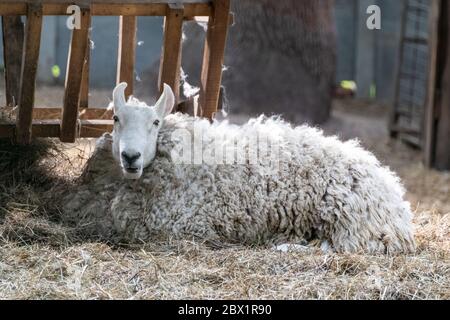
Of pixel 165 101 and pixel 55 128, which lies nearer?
pixel 165 101

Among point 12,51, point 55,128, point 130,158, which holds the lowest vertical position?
point 130,158

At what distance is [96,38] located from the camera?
33.3ft

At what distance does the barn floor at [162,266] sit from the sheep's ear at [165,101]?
92cm

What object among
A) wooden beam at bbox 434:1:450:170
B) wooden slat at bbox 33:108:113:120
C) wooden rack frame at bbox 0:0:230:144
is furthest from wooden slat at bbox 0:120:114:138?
wooden beam at bbox 434:1:450:170

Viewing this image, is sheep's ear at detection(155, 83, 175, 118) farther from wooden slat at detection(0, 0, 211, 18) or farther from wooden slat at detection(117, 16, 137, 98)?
wooden slat at detection(117, 16, 137, 98)

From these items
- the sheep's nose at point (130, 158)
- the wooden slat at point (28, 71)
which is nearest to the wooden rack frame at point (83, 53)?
the wooden slat at point (28, 71)

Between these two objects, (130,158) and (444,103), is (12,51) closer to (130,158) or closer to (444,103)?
(130,158)

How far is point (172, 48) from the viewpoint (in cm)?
623

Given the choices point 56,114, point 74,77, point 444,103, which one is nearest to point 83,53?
point 74,77

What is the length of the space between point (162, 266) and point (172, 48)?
1801mm

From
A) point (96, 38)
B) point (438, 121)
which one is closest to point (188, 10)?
point (96, 38)

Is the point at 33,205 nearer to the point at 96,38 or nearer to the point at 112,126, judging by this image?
the point at 112,126

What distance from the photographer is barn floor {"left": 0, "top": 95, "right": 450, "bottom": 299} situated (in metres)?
4.69

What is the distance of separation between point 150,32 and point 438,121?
4552 millimetres
